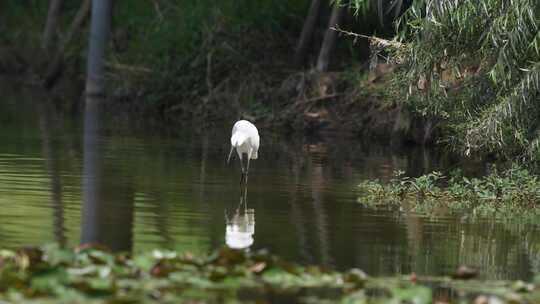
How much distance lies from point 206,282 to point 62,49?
114 feet

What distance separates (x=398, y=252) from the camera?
39.3 feet

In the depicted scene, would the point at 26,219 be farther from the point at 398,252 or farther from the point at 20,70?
the point at 20,70

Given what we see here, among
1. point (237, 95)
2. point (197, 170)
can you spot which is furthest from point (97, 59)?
point (197, 170)

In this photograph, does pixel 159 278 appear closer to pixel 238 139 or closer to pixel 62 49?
pixel 238 139

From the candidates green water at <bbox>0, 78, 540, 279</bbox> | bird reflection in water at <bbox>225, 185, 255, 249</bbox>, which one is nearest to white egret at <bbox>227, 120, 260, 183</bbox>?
green water at <bbox>0, 78, 540, 279</bbox>

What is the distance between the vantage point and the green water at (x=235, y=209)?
11.8 meters

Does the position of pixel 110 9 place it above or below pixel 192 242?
above

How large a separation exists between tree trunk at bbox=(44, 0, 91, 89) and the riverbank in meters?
33.7

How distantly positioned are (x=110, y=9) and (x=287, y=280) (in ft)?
96.3

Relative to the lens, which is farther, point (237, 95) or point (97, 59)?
point (97, 59)

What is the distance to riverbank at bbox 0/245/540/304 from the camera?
29.2 feet

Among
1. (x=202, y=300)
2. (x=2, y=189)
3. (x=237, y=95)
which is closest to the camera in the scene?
(x=202, y=300)

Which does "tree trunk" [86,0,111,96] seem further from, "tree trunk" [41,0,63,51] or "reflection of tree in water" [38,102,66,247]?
"tree trunk" [41,0,63,51]

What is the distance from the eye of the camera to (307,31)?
32.4 m
